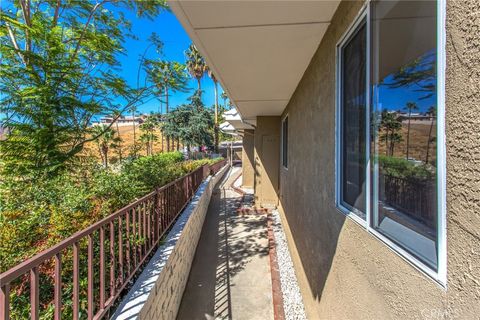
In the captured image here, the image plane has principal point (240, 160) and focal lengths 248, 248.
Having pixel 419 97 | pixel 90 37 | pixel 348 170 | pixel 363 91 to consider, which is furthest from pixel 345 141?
pixel 90 37

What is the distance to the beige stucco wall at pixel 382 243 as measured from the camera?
0.74 meters

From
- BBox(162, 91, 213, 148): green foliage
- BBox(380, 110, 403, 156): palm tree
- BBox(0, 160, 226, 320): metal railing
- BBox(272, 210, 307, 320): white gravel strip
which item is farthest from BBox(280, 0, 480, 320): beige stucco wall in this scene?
BBox(162, 91, 213, 148): green foliage

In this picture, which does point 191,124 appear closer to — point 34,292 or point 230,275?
point 230,275

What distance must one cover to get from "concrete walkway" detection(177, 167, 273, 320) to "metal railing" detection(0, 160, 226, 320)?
1.07 m

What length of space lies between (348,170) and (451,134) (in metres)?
1.11

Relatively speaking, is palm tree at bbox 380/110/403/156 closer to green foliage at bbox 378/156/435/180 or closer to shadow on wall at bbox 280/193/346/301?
green foliage at bbox 378/156/435/180

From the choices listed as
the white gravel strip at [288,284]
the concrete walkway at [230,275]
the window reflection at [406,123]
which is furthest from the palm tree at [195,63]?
the window reflection at [406,123]

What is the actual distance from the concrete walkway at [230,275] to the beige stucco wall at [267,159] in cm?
134

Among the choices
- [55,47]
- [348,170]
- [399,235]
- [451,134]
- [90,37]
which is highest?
[90,37]

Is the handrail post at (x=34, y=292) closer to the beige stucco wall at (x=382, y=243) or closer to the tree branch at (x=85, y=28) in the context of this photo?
the beige stucco wall at (x=382, y=243)

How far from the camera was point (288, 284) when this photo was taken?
3.83 metres

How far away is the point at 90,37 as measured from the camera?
A: 15.5 feet

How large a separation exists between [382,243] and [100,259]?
6.59ft

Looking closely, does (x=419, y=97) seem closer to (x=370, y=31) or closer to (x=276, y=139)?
(x=370, y=31)
